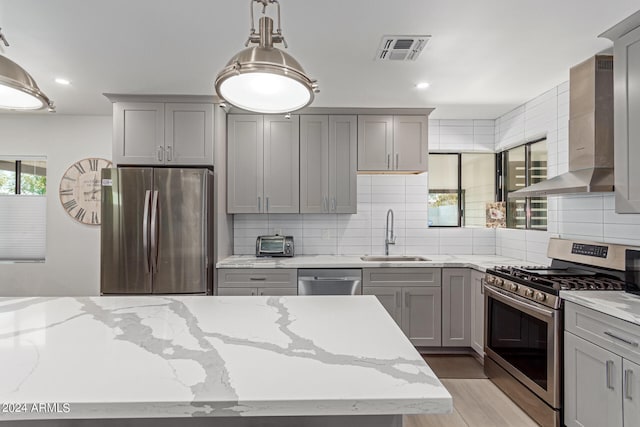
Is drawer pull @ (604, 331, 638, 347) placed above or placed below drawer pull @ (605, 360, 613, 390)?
above

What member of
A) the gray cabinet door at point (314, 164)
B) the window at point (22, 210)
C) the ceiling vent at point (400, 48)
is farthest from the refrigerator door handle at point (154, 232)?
the ceiling vent at point (400, 48)

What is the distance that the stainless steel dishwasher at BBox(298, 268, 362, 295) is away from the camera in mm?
3326

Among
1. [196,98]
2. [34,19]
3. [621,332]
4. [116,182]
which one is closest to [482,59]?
[621,332]

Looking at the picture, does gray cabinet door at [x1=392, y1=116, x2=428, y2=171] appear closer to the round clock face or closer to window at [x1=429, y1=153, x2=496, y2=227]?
window at [x1=429, y1=153, x2=496, y2=227]

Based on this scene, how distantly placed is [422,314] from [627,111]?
2210mm

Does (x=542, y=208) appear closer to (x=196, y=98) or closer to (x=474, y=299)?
(x=474, y=299)

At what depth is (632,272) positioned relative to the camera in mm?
2090

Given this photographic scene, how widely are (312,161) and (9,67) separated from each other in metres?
2.63

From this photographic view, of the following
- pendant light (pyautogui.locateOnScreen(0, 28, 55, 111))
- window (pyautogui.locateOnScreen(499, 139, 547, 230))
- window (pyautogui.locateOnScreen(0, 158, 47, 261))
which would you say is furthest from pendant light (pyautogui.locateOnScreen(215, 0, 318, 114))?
window (pyautogui.locateOnScreen(0, 158, 47, 261))

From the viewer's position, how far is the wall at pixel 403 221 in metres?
4.01

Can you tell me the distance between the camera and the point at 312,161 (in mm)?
3676

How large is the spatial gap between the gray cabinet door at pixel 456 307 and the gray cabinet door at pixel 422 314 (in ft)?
0.22

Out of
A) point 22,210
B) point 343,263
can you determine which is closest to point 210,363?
point 343,263

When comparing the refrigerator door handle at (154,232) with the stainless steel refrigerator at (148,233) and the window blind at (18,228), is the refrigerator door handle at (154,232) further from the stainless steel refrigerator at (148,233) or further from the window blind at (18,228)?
the window blind at (18,228)
